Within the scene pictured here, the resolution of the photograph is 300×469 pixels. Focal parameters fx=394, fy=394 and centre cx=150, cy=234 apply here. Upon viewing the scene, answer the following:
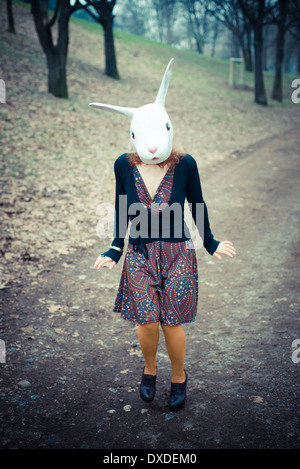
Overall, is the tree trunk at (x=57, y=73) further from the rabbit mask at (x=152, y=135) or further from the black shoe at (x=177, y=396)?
the black shoe at (x=177, y=396)

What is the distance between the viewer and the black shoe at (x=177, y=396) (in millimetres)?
2834

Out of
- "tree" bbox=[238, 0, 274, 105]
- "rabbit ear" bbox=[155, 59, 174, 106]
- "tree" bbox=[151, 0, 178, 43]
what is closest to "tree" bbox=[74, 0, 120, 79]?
"tree" bbox=[238, 0, 274, 105]

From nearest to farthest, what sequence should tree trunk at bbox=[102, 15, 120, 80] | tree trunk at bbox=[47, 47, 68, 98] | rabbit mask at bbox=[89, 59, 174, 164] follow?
rabbit mask at bbox=[89, 59, 174, 164]
tree trunk at bbox=[47, 47, 68, 98]
tree trunk at bbox=[102, 15, 120, 80]

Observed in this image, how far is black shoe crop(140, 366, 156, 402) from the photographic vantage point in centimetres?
294

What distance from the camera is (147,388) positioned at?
116 inches

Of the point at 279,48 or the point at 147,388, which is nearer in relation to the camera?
the point at 147,388

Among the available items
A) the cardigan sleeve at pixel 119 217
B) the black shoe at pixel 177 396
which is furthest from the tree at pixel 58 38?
the black shoe at pixel 177 396

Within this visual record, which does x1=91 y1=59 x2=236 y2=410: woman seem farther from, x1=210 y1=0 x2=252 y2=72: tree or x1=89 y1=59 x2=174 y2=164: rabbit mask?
A: x1=210 y1=0 x2=252 y2=72: tree

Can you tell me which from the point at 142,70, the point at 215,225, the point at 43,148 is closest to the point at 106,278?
the point at 215,225

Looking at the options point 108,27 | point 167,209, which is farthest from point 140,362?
point 108,27

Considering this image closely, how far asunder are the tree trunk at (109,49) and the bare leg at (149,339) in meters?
15.7

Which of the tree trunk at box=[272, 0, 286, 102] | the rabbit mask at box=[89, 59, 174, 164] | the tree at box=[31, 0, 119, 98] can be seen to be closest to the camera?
the rabbit mask at box=[89, 59, 174, 164]

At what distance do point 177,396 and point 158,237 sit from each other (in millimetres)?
1173

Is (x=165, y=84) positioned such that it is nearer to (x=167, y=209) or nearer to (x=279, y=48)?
(x=167, y=209)
